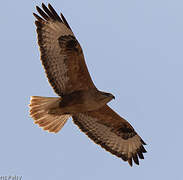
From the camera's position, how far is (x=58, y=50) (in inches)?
449

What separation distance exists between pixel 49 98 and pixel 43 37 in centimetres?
144

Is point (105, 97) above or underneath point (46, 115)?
above

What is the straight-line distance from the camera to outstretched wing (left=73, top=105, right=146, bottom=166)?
12195mm

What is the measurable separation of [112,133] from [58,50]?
8.83 ft

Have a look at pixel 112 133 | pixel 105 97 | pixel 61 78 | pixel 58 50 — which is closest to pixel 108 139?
pixel 112 133

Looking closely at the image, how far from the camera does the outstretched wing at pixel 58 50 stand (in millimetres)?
11266

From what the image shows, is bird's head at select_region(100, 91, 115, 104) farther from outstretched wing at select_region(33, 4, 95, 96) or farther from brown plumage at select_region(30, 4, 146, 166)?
outstretched wing at select_region(33, 4, 95, 96)

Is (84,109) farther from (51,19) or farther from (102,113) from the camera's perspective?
(51,19)

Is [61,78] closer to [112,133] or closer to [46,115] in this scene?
[46,115]

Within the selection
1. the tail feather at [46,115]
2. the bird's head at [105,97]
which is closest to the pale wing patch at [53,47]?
the tail feather at [46,115]

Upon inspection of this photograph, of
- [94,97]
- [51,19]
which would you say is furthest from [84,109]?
[51,19]

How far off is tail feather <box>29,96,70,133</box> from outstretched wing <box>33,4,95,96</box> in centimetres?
33

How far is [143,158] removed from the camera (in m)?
12.5

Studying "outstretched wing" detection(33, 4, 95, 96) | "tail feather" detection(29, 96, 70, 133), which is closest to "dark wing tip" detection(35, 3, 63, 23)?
"outstretched wing" detection(33, 4, 95, 96)
